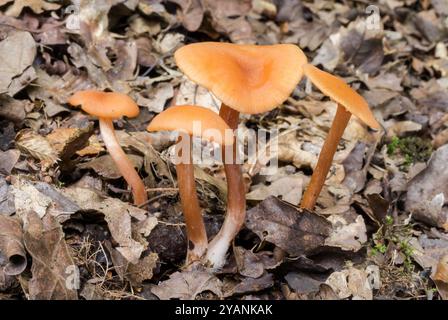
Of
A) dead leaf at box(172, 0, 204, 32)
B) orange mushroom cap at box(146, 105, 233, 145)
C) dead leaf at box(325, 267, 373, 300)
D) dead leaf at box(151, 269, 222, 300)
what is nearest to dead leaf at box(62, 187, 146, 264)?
dead leaf at box(151, 269, 222, 300)

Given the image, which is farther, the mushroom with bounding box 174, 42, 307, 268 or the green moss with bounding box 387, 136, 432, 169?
the green moss with bounding box 387, 136, 432, 169

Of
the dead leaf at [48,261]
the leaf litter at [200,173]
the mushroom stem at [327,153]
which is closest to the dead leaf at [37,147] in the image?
the leaf litter at [200,173]

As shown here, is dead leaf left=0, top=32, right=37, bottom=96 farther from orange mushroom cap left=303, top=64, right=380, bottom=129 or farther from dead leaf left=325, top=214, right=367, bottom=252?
dead leaf left=325, top=214, right=367, bottom=252

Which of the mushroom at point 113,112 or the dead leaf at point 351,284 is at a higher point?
the mushroom at point 113,112

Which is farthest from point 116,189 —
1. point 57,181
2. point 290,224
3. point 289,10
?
point 289,10

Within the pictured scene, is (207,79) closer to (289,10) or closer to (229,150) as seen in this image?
(229,150)

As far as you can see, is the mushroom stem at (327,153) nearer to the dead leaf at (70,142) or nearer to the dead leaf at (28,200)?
the dead leaf at (70,142)
